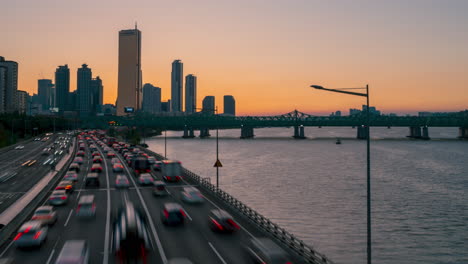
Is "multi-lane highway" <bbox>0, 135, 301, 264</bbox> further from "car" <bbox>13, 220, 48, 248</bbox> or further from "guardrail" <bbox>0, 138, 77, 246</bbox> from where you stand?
"guardrail" <bbox>0, 138, 77, 246</bbox>

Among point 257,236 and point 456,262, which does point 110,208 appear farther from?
point 456,262

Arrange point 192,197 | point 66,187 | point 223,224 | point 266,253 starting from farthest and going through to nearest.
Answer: point 66,187 < point 192,197 < point 223,224 < point 266,253

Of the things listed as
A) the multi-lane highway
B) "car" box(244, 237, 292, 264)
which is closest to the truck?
the multi-lane highway

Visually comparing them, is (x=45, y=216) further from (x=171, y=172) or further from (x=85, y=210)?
(x=171, y=172)

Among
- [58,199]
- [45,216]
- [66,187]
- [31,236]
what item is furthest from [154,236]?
[66,187]

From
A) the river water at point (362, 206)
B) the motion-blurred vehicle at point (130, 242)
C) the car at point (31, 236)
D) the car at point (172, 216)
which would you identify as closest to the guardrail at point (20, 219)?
the car at point (31, 236)

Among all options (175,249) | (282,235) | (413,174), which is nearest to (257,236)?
(282,235)

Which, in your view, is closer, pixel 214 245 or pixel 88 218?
pixel 214 245
